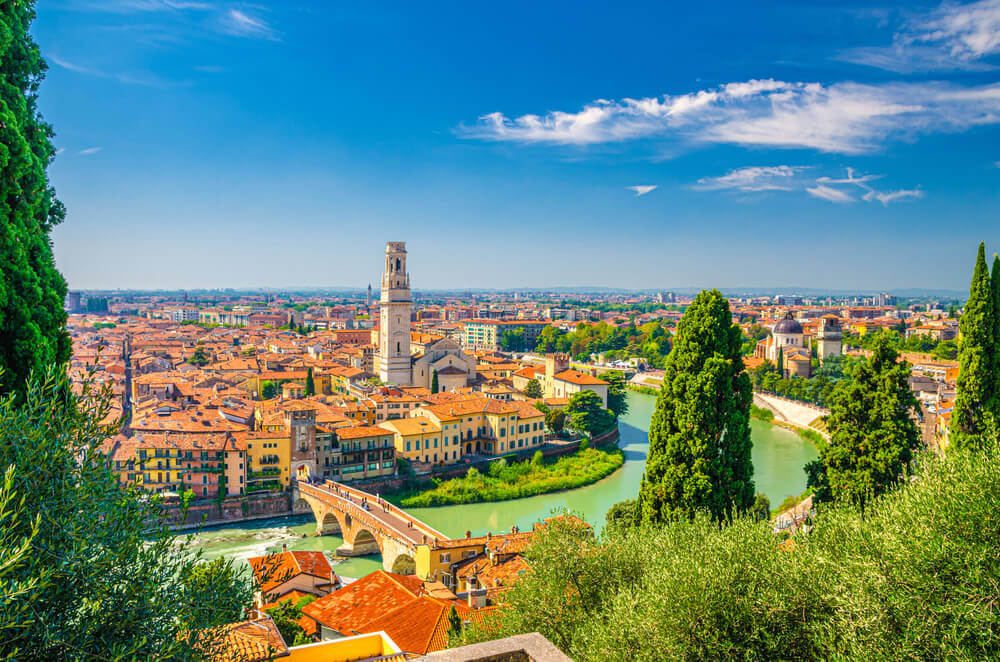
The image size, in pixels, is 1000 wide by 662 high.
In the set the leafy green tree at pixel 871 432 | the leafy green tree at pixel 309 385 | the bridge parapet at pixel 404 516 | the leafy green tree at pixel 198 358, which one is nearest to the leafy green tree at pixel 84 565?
the leafy green tree at pixel 871 432

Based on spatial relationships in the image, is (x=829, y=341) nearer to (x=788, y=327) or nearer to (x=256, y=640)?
(x=788, y=327)

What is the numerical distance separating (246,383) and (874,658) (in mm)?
34366

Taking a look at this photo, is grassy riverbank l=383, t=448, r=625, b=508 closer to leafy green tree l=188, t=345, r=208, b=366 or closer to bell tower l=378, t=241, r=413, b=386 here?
bell tower l=378, t=241, r=413, b=386

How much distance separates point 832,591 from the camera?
4.54 meters

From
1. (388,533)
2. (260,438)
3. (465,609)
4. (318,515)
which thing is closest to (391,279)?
(260,438)

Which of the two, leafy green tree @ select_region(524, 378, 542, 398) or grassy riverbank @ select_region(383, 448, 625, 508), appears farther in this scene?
leafy green tree @ select_region(524, 378, 542, 398)

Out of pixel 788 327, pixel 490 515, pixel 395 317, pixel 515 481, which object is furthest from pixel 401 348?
pixel 788 327

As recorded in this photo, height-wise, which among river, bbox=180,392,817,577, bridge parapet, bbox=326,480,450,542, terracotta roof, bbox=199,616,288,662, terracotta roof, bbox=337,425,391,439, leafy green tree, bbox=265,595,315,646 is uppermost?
terracotta roof, bbox=199,616,288,662

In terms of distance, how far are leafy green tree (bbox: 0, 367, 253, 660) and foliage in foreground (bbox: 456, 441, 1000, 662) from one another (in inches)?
121

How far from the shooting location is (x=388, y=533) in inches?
601

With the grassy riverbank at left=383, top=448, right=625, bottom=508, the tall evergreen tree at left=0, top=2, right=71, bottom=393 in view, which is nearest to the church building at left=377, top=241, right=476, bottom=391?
the grassy riverbank at left=383, top=448, right=625, bottom=508

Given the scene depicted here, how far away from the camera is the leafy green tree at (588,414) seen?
2723cm

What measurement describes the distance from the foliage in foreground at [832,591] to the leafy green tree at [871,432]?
3.72m

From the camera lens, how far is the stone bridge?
1486 cm
